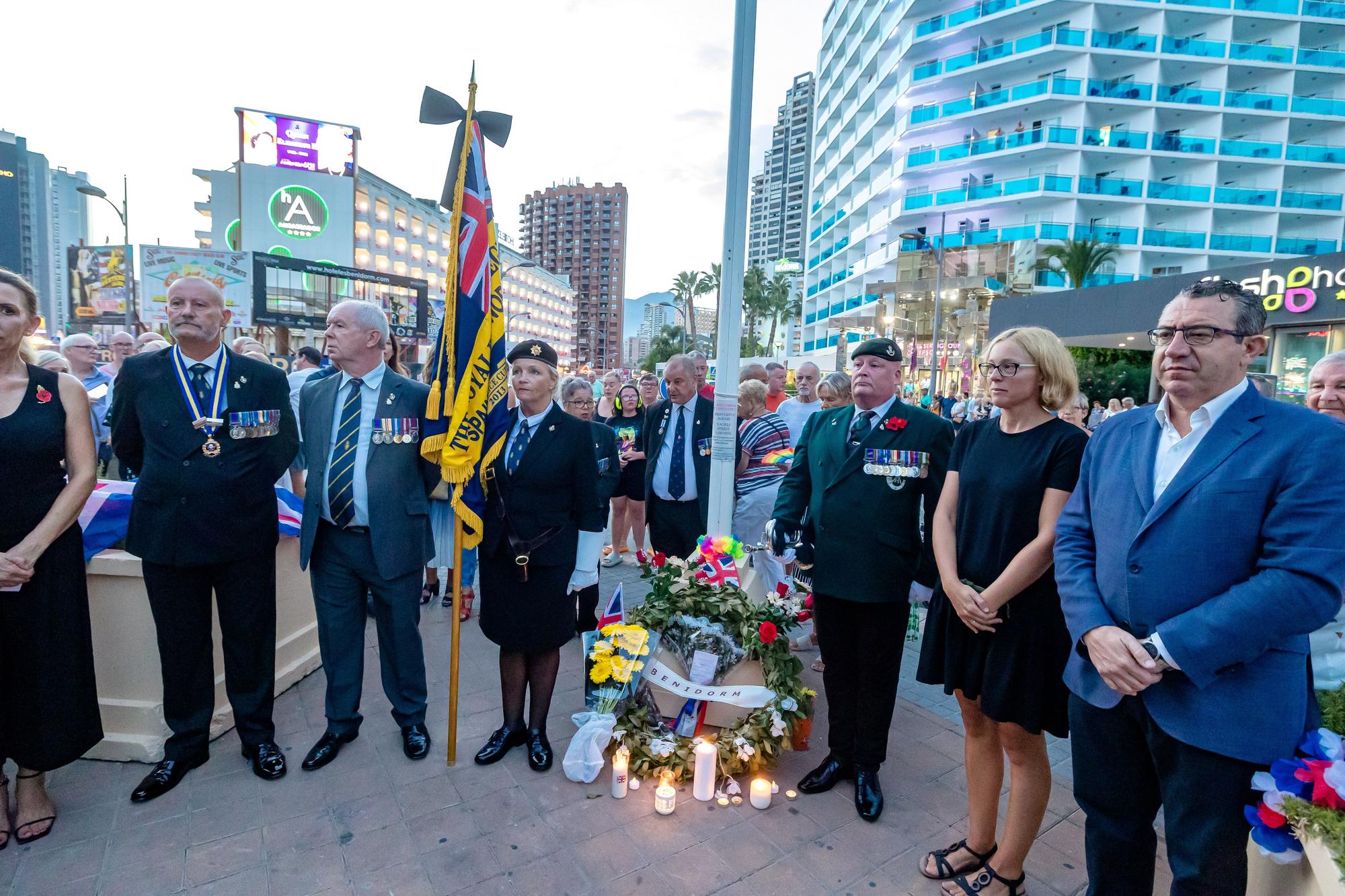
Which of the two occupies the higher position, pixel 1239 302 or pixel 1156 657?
pixel 1239 302

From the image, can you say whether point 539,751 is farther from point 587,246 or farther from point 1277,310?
point 587,246

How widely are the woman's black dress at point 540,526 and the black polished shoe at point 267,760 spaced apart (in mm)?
1141

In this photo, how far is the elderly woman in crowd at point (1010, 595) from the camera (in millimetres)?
2344

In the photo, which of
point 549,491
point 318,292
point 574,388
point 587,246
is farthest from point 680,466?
point 587,246

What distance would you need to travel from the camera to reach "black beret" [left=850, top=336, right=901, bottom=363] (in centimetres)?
304

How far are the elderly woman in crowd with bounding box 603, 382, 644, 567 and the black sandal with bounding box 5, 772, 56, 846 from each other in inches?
175

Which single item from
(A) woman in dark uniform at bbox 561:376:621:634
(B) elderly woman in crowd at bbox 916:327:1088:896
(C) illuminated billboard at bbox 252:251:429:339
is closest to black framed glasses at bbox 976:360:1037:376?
(B) elderly woman in crowd at bbox 916:327:1088:896

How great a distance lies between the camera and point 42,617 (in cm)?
275

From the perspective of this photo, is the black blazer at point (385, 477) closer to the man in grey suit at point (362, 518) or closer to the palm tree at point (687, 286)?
the man in grey suit at point (362, 518)

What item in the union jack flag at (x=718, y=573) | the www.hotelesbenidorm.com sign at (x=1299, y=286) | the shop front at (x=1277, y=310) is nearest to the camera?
the union jack flag at (x=718, y=573)

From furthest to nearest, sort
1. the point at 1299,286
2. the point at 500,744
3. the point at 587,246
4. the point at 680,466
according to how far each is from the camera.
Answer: the point at 587,246, the point at 1299,286, the point at 680,466, the point at 500,744

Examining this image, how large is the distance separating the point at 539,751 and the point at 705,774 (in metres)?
0.87

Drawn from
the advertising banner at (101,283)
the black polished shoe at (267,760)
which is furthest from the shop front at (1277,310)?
the advertising banner at (101,283)

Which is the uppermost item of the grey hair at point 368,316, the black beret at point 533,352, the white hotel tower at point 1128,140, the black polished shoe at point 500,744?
the white hotel tower at point 1128,140
